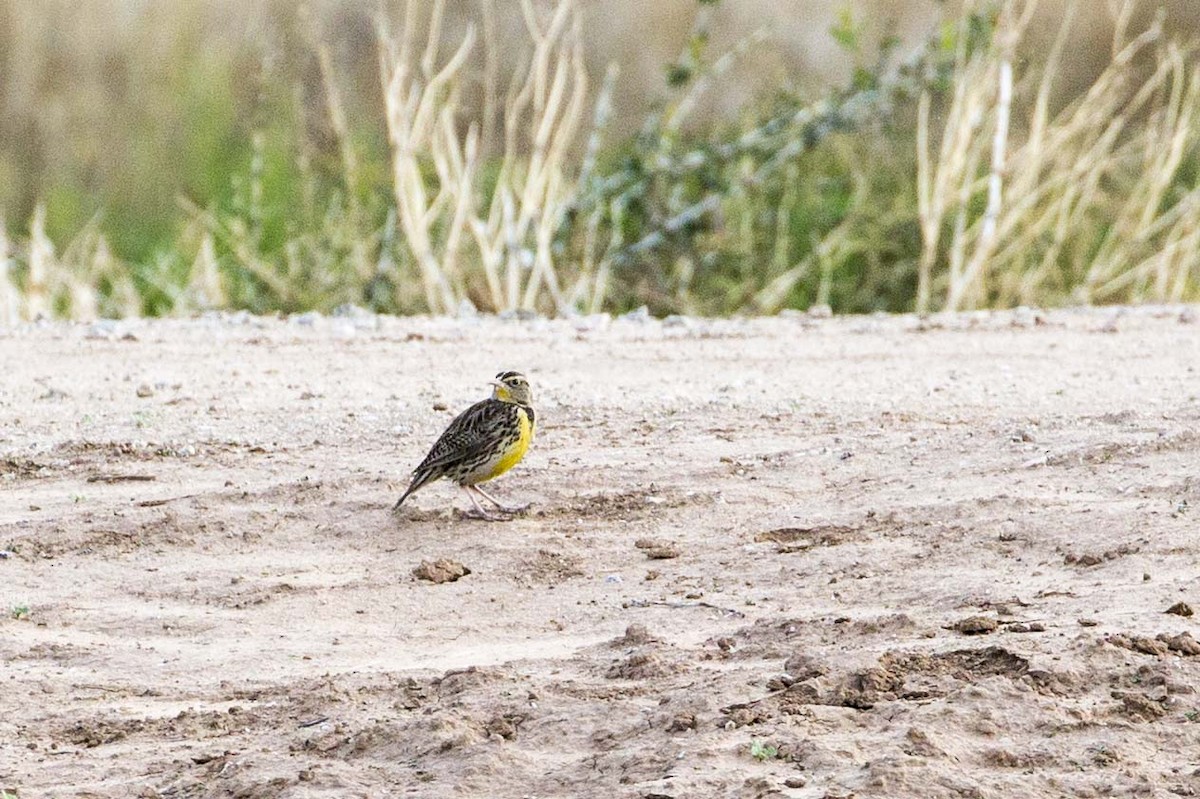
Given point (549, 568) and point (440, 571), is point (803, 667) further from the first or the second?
point (440, 571)

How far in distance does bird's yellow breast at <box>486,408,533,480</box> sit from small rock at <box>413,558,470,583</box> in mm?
616

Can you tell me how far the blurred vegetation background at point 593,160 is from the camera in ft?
47.0

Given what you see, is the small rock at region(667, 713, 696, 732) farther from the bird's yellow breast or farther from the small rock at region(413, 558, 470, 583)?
the bird's yellow breast

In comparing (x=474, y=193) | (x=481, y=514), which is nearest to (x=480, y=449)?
(x=481, y=514)

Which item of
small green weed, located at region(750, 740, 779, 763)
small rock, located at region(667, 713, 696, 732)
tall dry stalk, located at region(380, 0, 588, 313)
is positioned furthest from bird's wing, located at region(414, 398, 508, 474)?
tall dry stalk, located at region(380, 0, 588, 313)

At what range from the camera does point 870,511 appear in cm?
713

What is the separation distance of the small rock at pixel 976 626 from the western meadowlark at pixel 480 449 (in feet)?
7.28

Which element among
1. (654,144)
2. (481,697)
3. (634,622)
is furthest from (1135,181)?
(481,697)

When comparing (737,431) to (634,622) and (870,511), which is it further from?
(634,622)

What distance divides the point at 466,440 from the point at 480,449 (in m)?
0.08

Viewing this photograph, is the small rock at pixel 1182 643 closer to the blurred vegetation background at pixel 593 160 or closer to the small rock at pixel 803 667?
the small rock at pixel 803 667

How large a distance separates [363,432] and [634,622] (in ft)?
9.04

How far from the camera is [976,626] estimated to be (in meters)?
5.67

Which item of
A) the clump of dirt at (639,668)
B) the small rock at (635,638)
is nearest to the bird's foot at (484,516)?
the small rock at (635,638)
